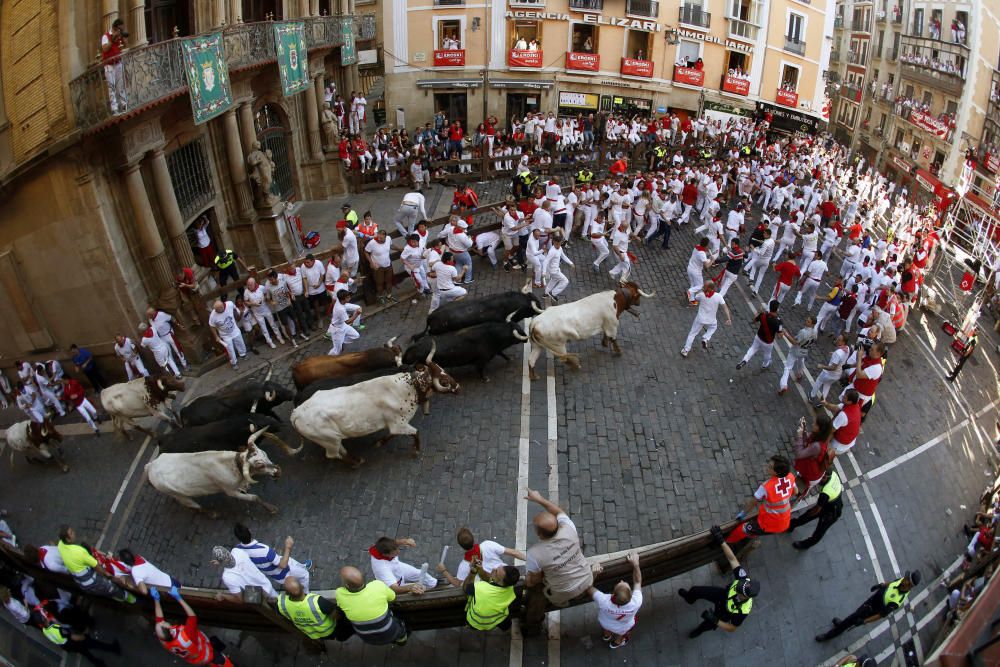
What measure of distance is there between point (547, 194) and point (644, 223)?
3468 mm

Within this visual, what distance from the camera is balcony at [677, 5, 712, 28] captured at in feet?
104

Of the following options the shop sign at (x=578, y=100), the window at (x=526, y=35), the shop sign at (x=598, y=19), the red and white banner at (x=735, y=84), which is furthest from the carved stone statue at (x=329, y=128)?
the red and white banner at (x=735, y=84)

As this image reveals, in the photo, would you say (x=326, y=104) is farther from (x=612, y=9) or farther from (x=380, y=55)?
(x=612, y=9)

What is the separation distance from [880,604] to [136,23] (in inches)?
605

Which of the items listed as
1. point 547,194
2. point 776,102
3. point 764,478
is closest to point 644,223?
point 547,194

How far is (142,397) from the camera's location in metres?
10.6

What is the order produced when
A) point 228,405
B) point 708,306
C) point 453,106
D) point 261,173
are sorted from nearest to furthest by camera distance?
point 228,405
point 708,306
point 261,173
point 453,106

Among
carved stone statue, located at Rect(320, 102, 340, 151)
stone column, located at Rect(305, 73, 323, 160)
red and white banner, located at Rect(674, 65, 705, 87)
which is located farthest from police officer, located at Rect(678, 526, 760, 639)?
red and white banner, located at Rect(674, 65, 705, 87)

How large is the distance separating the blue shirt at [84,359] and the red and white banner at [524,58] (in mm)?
25030

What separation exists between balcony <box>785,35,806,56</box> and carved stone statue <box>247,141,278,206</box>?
29832 mm

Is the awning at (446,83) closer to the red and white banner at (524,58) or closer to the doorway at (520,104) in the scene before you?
the red and white banner at (524,58)

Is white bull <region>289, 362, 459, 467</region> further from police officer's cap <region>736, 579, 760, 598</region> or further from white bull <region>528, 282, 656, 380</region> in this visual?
police officer's cap <region>736, 579, 760, 598</region>

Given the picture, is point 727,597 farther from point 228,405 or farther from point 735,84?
point 735,84

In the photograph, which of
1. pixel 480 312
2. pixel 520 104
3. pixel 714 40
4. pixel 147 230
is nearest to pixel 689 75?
pixel 714 40
